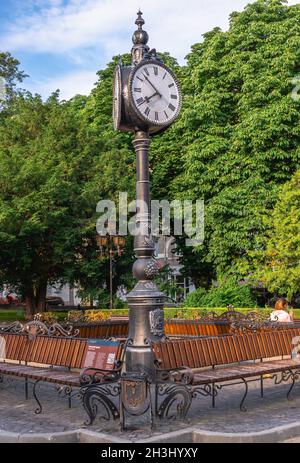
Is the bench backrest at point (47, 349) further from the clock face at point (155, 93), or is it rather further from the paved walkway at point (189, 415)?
the clock face at point (155, 93)

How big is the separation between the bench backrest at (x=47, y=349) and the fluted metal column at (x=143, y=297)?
2.49 feet

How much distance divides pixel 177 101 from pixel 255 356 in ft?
14.0

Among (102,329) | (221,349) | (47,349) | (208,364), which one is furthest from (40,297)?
(208,364)

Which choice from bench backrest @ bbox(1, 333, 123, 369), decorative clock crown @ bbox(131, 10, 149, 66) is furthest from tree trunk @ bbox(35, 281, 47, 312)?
decorative clock crown @ bbox(131, 10, 149, 66)

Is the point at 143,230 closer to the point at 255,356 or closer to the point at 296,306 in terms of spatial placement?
the point at 255,356

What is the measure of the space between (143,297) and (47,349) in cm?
189

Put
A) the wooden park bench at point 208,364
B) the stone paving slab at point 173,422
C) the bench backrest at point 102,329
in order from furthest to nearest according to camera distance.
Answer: the bench backrest at point 102,329 < the wooden park bench at point 208,364 < the stone paving slab at point 173,422

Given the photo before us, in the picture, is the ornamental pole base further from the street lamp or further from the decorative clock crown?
the street lamp

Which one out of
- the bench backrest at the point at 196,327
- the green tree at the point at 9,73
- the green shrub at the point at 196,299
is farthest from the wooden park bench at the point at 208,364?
the green tree at the point at 9,73

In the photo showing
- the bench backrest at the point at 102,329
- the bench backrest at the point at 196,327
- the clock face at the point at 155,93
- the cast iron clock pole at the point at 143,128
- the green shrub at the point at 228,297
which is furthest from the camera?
the green shrub at the point at 228,297

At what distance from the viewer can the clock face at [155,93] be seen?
9.82 m

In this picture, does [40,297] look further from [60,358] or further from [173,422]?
[173,422]

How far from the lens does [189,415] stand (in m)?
8.17

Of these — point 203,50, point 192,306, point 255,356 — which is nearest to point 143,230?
point 255,356
